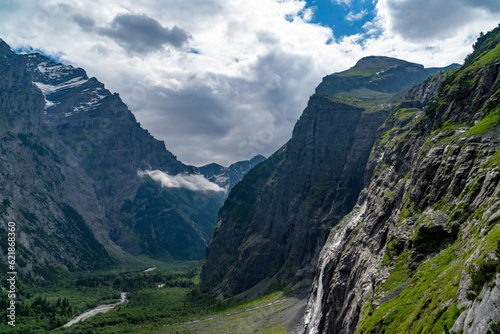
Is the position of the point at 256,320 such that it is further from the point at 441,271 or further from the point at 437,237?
the point at 441,271

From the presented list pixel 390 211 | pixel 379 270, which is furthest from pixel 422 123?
pixel 379 270

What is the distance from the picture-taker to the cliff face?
1606 inches

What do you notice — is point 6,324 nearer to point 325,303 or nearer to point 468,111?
point 325,303

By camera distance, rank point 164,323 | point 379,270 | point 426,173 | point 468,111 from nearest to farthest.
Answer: point 379,270 < point 426,173 < point 468,111 < point 164,323

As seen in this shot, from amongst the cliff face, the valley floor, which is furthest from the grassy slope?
the valley floor

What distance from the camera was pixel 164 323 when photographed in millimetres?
198375

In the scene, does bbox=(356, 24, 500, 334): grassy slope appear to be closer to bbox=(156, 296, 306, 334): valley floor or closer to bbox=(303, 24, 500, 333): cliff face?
bbox=(303, 24, 500, 333): cliff face

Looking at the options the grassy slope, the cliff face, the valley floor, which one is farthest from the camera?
the valley floor

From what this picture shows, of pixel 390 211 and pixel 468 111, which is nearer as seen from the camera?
pixel 468 111

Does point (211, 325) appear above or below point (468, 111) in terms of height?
below

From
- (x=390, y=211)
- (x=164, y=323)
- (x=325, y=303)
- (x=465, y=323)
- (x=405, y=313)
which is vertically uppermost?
(x=390, y=211)

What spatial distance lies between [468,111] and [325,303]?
3001 inches

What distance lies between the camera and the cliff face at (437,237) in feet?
134

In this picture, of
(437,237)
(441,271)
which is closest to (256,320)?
(437,237)
